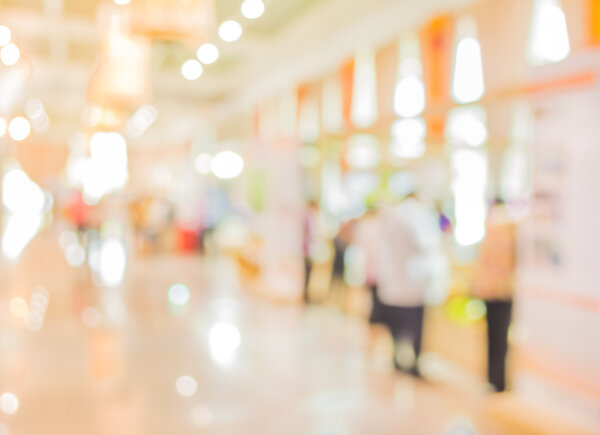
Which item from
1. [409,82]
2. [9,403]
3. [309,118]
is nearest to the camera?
[9,403]

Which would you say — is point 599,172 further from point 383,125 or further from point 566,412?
point 383,125

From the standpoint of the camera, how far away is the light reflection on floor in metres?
3.81

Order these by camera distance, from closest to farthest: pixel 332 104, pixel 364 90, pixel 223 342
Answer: pixel 223 342 < pixel 364 90 < pixel 332 104

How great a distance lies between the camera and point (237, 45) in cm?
1016

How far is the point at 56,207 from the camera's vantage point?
69.8ft

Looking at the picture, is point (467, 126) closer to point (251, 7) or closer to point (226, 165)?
point (251, 7)

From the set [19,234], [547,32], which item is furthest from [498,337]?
[19,234]

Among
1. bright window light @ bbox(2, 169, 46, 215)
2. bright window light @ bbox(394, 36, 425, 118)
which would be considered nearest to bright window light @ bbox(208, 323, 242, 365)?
bright window light @ bbox(394, 36, 425, 118)

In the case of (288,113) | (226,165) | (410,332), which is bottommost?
(410,332)

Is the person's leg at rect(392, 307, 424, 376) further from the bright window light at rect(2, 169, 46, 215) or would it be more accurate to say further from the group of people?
the bright window light at rect(2, 169, 46, 215)

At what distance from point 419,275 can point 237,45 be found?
685 cm

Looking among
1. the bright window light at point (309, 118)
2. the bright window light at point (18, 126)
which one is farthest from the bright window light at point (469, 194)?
the bright window light at point (18, 126)

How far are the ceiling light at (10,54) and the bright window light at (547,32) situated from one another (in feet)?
18.4

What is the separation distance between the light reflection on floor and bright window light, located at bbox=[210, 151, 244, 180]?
6977mm
